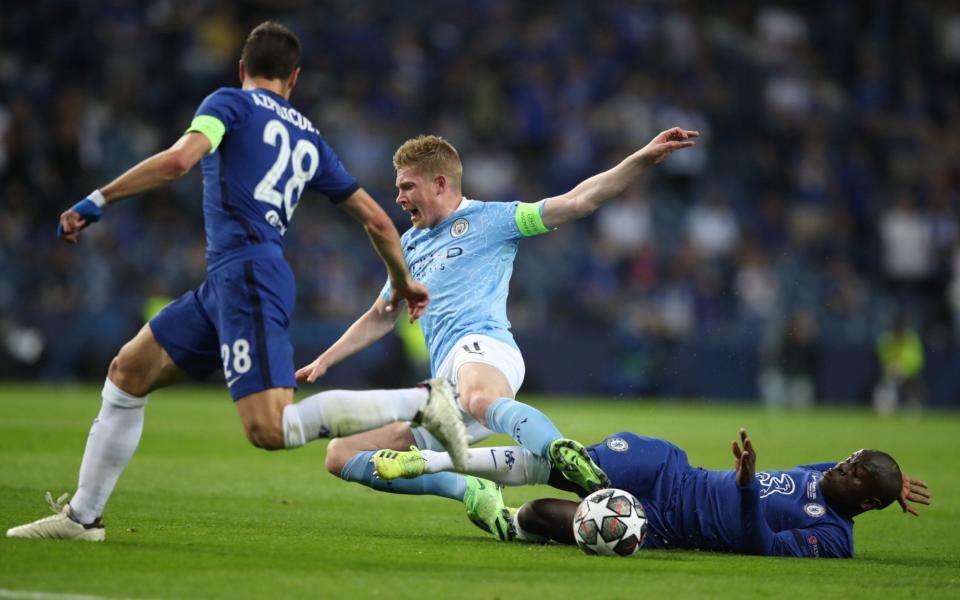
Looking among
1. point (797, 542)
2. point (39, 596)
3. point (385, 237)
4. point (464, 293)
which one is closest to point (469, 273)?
point (464, 293)

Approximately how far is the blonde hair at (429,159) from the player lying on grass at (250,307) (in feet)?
4.87

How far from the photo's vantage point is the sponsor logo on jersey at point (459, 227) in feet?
27.5

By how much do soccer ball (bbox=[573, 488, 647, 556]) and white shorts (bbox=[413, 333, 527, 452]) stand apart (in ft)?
3.11

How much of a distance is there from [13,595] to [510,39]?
884 inches

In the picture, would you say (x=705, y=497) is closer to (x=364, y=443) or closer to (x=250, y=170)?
(x=364, y=443)

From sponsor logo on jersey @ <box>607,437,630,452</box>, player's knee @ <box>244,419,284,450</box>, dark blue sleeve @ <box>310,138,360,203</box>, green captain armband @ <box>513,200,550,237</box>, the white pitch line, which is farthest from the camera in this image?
green captain armband @ <box>513,200,550,237</box>

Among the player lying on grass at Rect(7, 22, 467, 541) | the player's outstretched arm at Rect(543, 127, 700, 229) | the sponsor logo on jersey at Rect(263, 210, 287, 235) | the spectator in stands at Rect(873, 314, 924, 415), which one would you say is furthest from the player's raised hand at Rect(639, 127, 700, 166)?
the spectator in stands at Rect(873, 314, 924, 415)

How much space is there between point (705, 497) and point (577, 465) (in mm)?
1021

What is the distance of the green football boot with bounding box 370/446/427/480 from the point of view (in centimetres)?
725

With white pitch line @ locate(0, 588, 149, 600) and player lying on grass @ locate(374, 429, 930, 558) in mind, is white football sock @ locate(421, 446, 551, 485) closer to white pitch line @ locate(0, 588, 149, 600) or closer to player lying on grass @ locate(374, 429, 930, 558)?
player lying on grass @ locate(374, 429, 930, 558)

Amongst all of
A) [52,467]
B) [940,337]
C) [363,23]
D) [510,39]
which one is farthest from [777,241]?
[52,467]

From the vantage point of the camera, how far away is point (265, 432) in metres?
6.49

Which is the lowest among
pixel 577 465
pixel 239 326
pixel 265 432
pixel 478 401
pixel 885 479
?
pixel 885 479

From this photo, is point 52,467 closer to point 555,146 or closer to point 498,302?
point 498,302
